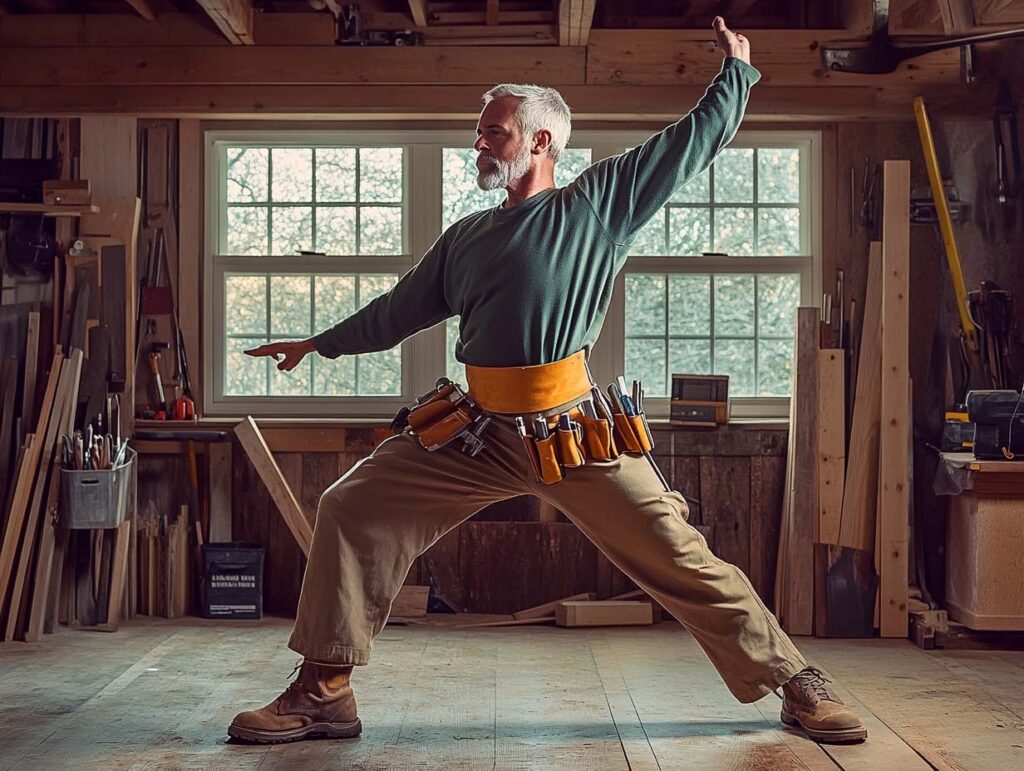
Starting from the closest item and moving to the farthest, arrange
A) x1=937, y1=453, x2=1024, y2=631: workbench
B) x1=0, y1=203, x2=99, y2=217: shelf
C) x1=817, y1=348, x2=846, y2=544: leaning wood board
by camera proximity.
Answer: x1=937, y1=453, x2=1024, y2=631: workbench, x1=817, y1=348, x2=846, y2=544: leaning wood board, x1=0, y1=203, x2=99, y2=217: shelf

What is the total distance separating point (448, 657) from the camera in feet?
15.0

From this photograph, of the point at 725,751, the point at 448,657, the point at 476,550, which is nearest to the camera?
the point at 725,751

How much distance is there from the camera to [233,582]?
5.38 m

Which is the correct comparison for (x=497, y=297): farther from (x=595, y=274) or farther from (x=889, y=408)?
(x=889, y=408)

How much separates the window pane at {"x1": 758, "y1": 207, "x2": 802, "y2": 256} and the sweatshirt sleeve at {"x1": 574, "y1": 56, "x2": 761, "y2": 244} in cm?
238

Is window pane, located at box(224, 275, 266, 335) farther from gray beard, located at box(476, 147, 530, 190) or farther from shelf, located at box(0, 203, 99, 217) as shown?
gray beard, located at box(476, 147, 530, 190)

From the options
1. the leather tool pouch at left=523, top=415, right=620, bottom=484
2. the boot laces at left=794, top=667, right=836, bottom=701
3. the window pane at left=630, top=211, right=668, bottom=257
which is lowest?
the boot laces at left=794, top=667, right=836, bottom=701

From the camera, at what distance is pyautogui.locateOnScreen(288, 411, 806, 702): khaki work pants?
3.23m

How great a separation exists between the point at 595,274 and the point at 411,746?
4.46 ft

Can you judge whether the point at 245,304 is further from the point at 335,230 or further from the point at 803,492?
the point at 803,492

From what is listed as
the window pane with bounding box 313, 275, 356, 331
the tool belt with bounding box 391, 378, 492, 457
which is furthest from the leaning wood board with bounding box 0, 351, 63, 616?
the tool belt with bounding box 391, 378, 492, 457

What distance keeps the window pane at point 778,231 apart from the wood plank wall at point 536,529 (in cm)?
85

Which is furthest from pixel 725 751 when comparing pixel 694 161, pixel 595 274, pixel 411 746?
pixel 694 161

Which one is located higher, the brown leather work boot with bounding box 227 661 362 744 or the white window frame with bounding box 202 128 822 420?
the white window frame with bounding box 202 128 822 420
